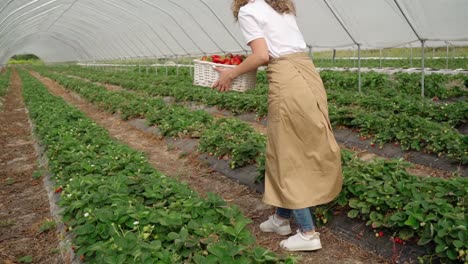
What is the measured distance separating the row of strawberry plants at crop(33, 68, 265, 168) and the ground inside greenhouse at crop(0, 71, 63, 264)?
1951mm

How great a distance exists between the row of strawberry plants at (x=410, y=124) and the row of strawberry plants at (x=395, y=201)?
1.33m

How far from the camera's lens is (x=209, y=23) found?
14.5 metres

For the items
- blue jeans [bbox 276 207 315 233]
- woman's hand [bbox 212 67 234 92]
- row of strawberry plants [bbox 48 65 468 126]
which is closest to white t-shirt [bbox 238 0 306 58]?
woman's hand [bbox 212 67 234 92]

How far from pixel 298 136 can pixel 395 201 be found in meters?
0.85

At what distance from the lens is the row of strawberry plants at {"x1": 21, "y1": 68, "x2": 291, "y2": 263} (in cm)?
236

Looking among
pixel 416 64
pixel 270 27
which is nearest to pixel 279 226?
pixel 270 27

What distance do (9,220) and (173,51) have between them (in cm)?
1612

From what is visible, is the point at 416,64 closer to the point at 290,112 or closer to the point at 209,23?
the point at 209,23

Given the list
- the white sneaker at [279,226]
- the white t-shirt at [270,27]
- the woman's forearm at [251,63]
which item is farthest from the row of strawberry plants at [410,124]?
the woman's forearm at [251,63]

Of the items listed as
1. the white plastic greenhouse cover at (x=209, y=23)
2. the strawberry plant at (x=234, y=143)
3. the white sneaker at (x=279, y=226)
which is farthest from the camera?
the white plastic greenhouse cover at (x=209, y=23)

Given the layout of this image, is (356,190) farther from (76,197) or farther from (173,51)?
(173,51)

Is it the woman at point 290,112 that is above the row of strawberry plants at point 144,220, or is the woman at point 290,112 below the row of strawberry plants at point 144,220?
above

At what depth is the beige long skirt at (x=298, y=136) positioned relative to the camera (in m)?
2.71

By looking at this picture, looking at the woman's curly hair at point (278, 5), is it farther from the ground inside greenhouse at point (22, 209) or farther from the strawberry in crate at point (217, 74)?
the ground inside greenhouse at point (22, 209)
